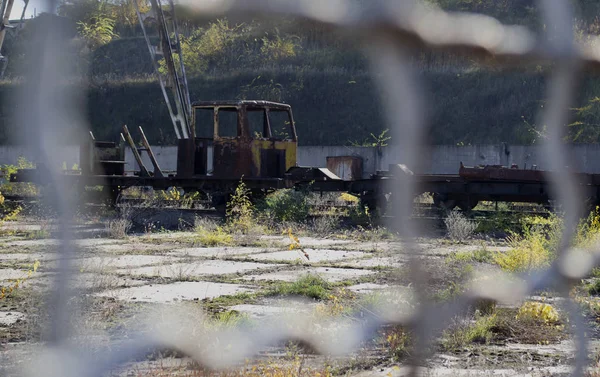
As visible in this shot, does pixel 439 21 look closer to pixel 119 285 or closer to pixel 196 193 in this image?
pixel 119 285

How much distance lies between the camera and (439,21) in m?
1.26

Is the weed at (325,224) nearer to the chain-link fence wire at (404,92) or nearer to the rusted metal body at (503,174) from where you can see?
the rusted metal body at (503,174)

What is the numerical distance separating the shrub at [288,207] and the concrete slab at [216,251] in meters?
4.58

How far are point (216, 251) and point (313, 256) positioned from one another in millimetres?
1211

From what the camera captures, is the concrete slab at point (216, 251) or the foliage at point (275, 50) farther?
the foliage at point (275, 50)

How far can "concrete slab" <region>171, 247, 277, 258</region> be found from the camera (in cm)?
962

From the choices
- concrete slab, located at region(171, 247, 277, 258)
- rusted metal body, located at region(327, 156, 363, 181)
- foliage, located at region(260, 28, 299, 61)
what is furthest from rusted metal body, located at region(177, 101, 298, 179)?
foliage, located at region(260, 28, 299, 61)

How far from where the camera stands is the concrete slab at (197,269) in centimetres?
738

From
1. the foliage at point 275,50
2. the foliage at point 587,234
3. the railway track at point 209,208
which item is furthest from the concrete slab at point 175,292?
the foliage at point 275,50

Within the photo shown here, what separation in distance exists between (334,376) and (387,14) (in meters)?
2.63

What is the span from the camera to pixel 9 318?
5.08 metres

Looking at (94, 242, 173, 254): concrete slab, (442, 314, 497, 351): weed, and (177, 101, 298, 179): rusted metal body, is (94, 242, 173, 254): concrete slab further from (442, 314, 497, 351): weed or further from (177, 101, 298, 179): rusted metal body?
(177, 101, 298, 179): rusted metal body

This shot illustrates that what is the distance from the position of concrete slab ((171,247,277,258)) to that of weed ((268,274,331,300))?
2.92m

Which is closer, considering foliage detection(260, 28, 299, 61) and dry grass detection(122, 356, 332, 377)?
dry grass detection(122, 356, 332, 377)
